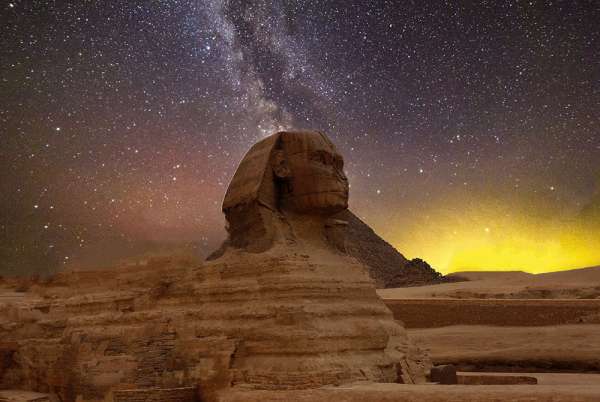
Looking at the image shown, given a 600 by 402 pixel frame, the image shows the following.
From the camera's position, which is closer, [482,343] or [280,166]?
[280,166]

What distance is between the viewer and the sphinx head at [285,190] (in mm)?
7336

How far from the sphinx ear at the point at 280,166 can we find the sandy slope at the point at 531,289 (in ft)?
59.3

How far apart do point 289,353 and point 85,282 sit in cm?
696

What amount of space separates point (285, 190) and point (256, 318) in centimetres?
209

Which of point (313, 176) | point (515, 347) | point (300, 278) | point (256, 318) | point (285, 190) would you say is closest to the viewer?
point (256, 318)

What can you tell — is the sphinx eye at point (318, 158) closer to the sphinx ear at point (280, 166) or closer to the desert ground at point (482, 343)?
the sphinx ear at point (280, 166)

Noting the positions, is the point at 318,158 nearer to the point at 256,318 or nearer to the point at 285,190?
the point at 285,190

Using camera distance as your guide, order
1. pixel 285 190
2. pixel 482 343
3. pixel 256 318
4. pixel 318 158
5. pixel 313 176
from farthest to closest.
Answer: pixel 482 343, pixel 285 190, pixel 318 158, pixel 313 176, pixel 256 318

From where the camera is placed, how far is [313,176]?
748cm

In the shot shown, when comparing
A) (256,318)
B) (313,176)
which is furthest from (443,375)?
(313,176)

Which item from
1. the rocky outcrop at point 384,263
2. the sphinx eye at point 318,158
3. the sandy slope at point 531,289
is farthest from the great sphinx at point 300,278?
the rocky outcrop at point 384,263

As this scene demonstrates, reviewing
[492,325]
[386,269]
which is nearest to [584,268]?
A: [386,269]

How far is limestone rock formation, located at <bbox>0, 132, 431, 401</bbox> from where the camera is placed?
6.17m

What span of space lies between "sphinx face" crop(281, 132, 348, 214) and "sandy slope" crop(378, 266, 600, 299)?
58.2 feet
